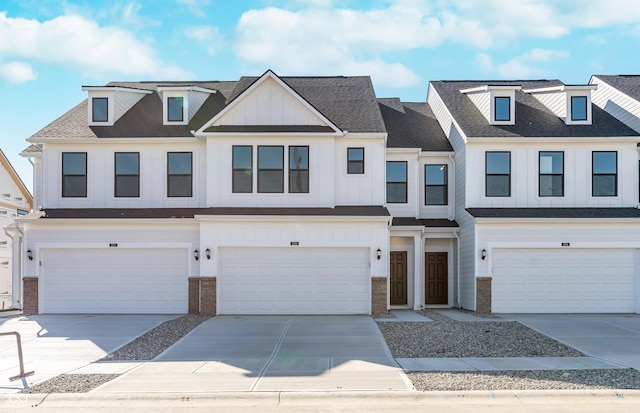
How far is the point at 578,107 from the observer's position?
2064 cm

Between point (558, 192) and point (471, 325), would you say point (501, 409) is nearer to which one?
point (471, 325)

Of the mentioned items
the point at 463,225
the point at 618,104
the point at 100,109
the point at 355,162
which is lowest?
the point at 463,225

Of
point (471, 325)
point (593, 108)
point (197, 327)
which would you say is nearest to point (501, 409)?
point (471, 325)

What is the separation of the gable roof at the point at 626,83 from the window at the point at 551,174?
14.6 ft

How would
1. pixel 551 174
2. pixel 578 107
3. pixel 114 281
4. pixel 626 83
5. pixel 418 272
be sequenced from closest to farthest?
pixel 114 281 → pixel 551 174 → pixel 418 272 → pixel 578 107 → pixel 626 83

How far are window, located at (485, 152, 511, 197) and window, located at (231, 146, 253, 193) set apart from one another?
333 inches

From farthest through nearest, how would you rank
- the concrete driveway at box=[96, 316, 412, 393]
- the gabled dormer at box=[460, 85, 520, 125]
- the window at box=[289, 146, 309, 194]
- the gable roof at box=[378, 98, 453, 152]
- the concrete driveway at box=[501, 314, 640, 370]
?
the gable roof at box=[378, 98, 453, 152], the gabled dormer at box=[460, 85, 520, 125], the window at box=[289, 146, 309, 194], the concrete driveway at box=[501, 314, 640, 370], the concrete driveway at box=[96, 316, 412, 393]

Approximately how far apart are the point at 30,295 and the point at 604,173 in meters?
20.5

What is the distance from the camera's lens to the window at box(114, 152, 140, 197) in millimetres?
19844

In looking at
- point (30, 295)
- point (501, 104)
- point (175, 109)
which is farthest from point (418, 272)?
point (30, 295)

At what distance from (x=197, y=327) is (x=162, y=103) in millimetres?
9979

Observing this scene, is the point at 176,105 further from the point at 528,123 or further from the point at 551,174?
the point at 551,174

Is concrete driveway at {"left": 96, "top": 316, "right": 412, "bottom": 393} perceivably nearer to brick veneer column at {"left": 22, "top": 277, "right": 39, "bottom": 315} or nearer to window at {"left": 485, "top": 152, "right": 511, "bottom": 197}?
brick veneer column at {"left": 22, "top": 277, "right": 39, "bottom": 315}

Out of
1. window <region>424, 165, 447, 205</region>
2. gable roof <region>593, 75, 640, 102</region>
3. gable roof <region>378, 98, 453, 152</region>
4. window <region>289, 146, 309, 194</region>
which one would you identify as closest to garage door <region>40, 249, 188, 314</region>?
window <region>289, 146, 309, 194</region>
